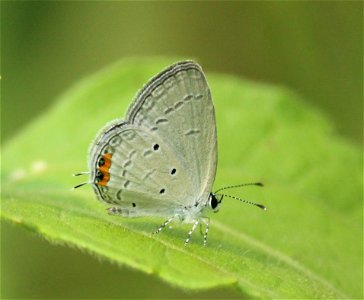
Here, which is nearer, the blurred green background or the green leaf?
the green leaf

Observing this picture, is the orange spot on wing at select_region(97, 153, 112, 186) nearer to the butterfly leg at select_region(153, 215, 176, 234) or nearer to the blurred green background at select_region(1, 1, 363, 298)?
the butterfly leg at select_region(153, 215, 176, 234)

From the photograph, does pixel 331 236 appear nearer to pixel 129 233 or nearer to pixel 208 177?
pixel 208 177

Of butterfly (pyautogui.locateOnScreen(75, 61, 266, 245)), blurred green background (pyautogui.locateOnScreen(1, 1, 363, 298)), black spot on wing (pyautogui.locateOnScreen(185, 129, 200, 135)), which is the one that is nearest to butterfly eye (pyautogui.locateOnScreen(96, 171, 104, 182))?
butterfly (pyautogui.locateOnScreen(75, 61, 266, 245))

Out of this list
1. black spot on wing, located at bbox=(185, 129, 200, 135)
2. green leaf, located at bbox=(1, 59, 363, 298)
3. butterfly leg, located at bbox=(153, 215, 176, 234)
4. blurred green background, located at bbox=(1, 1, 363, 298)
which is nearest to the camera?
green leaf, located at bbox=(1, 59, 363, 298)

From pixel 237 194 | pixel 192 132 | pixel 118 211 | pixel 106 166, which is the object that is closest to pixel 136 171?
pixel 106 166

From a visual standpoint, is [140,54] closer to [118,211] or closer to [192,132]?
[192,132]

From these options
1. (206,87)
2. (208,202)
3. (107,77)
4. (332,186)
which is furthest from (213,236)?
(107,77)
